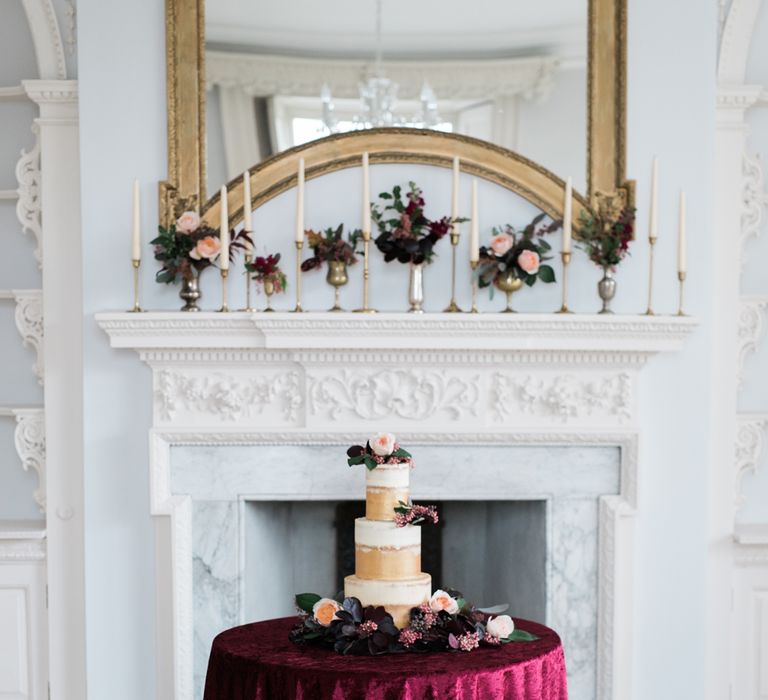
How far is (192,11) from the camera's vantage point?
9.95 feet

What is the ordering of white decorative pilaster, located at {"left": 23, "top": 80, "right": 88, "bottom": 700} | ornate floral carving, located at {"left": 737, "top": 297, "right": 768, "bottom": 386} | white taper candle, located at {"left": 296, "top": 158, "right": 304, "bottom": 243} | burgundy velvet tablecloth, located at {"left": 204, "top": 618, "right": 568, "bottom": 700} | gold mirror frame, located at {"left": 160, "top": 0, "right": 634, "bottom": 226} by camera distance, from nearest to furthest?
burgundy velvet tablecloth, located at {"left": 204, "top": 618, "right": 568, "bottom": 700} < white taper candle, located at {"left": 296, "top": 158, "right": 304, "bottom": 243} < gold mirror frame, located at {"left": 160, "top": 0, "right": 634, "bottom": 226} < white decorative pilaster, located at {"left": 23, "top": 80, "right": 88, "bottom": 700} < ornate floral carving, located at {"left": 737, "top": 297, "right": 768, "bottom": 386}

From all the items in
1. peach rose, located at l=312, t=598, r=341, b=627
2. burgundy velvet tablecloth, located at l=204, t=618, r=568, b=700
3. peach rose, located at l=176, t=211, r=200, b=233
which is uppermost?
peach rose, located at l=176, t=211, r=200, b=233

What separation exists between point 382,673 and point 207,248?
1.46 meters

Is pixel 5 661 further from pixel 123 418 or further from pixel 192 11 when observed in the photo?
pixel 192 11

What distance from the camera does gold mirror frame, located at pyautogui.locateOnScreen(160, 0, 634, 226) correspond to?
9.98 ft

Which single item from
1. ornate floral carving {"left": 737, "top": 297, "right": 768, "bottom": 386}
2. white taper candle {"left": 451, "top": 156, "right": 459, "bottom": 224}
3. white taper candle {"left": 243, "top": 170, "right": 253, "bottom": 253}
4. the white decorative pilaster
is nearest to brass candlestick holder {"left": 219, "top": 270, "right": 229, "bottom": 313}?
white taper candle {"left": 243, "top": 170, "right": 253, "bottom": 253}

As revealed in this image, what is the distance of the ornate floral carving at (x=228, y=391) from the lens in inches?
117

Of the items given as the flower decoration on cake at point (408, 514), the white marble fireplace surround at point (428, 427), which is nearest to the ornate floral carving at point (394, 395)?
the white marble fireplace surround at point (428, 427)

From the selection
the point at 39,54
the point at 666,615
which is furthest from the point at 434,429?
the point at 39,54

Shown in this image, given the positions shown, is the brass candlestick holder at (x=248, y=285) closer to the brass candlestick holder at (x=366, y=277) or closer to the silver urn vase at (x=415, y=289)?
the brass candlestick holder at (x=366, y=277)

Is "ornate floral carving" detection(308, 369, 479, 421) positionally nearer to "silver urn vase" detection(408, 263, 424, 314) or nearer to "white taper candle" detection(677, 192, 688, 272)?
"silver urn vase" detection(408, 263, 424, 314)

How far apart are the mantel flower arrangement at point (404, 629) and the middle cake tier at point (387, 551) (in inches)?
2.8

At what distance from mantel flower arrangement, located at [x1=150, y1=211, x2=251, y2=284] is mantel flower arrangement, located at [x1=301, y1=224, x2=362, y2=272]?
191 millimetres

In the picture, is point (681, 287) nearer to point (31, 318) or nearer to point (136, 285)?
point (136, 285)
